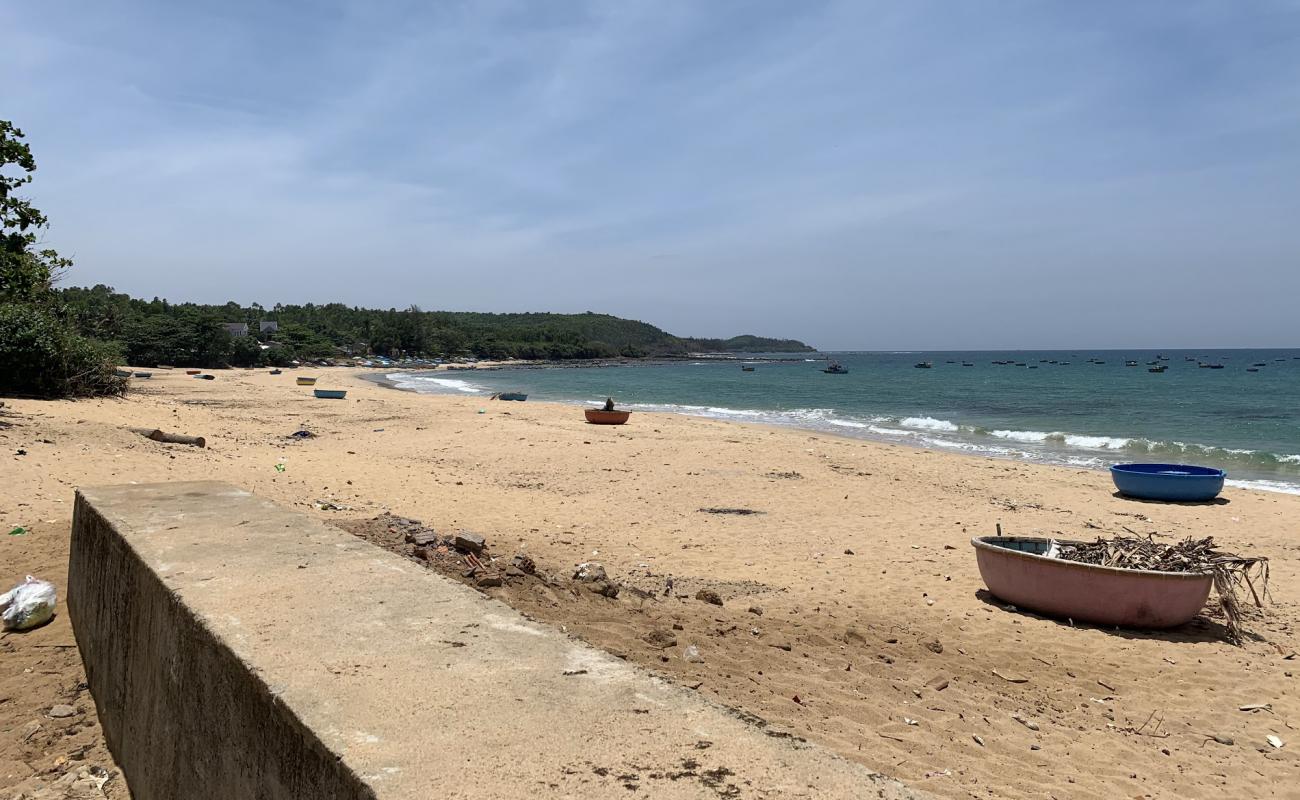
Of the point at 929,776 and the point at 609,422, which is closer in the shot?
the point at 929,776

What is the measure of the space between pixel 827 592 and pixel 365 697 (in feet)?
18.0

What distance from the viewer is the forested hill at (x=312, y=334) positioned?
5766 cm

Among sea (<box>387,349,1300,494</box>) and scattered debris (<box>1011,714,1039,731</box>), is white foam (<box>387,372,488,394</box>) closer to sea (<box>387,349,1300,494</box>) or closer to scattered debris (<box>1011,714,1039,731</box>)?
sea (<box>387,349,1300,494</box>)

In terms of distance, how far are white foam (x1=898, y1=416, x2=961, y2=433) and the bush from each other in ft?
85.6

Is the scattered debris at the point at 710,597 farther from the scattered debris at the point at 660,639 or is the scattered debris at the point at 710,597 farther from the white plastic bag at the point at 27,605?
the white plastic bag at the point at 27,605

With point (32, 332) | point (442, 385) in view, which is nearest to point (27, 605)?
point (32, 332)

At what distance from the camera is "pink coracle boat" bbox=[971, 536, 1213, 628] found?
6469 mm

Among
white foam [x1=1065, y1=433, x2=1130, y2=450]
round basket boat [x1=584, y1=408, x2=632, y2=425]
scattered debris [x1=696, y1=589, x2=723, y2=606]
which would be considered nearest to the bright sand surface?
scattered debris [x1=696, y1=589, x2=723, y2=606]

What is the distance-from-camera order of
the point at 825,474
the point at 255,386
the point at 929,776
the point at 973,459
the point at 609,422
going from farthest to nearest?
the point at 255,386 < the point at 609,422 < the point at 973,459 < the point at 825,474 < the point at 929,776

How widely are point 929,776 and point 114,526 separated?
4.41m

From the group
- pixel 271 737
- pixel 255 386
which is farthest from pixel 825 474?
pixel 255 386

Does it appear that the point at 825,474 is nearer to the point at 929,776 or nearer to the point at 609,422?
the point at 609,422

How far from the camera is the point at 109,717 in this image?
12.6 feet

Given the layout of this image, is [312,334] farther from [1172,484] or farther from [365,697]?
[365,697]
